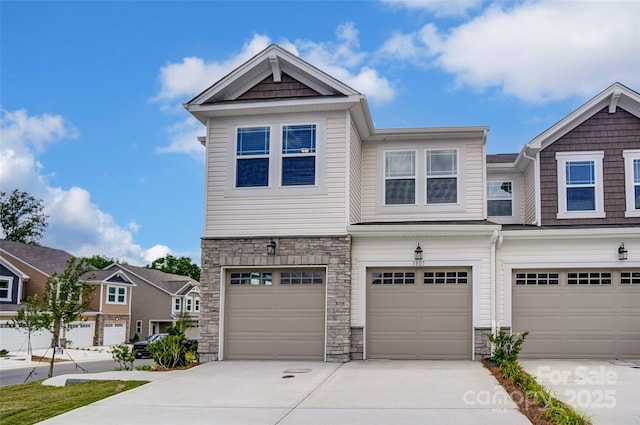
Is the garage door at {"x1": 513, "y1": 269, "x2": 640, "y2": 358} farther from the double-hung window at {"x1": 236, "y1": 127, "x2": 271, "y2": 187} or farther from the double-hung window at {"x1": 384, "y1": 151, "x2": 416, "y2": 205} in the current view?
the double-hung window at {"x1": 236, "y1": 127, "x2": 271, "y2": 187}

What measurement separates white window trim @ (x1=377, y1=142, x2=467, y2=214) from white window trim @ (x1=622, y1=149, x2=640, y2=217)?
4.09 m

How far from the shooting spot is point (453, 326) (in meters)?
14.6

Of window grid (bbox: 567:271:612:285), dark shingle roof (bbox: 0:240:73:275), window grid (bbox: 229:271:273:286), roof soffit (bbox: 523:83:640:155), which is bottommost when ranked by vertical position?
window grid (bbox: 229:271:273:286)

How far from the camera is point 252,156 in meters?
15.2

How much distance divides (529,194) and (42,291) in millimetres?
31776

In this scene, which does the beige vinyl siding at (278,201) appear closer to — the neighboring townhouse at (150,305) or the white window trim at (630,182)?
the white window trim at (630,182)

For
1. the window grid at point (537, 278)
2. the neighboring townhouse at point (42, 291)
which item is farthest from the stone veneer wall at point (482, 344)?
the neighboring townhouse at point (42, 291)

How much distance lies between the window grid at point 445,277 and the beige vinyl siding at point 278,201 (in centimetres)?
231

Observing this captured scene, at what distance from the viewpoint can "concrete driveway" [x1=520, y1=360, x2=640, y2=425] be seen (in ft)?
27.3

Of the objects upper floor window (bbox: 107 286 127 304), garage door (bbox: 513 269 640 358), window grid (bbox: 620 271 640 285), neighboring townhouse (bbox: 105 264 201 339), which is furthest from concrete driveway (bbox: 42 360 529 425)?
neighboring townhouse (bbox: 105 264 201 339)

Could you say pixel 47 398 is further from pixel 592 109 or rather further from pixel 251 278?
pixel 592 109

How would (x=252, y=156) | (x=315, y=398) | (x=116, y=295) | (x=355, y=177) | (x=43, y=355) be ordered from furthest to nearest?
1. (x=116, y=295)
2. (x=43, y=355)
3. (x=355, y=177)
4. (x=252, y=156)
5. (x=315, y=398)

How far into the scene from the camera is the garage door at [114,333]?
136 feet

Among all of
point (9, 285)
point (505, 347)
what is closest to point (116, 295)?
point (9, 285)
